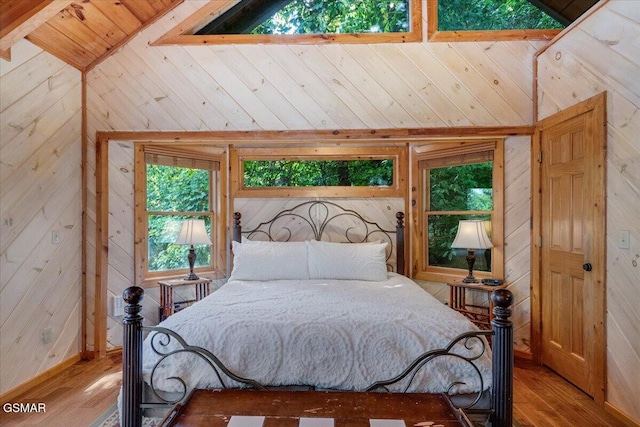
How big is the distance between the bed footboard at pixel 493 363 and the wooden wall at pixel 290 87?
1838 mm

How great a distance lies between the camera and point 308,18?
328 centimetres

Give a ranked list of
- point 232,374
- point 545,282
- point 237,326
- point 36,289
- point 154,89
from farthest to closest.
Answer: point 154,89, point 545,282, point 36,289, point 237,326, point 232,374

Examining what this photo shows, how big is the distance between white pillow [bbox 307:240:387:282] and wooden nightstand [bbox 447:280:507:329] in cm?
69

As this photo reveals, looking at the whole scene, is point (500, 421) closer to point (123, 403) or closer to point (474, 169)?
point (123, 403)

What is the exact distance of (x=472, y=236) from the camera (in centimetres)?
305

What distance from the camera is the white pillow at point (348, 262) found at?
119 inches

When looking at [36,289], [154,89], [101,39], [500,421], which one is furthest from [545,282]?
[101,39]

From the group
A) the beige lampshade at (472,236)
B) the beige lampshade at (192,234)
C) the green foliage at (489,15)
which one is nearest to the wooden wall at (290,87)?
the green foliage at (489,15)

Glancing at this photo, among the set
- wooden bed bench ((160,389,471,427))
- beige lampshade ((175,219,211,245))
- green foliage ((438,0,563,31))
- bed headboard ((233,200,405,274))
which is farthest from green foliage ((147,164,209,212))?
green foliage ((438,0,563,31))

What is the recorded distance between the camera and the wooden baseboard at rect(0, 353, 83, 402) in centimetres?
238

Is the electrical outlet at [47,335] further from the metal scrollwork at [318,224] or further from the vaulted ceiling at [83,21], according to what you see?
the vaulted ceiling at [83,21]

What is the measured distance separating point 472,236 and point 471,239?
1.1 inches

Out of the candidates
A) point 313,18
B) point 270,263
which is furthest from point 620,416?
point 313,18

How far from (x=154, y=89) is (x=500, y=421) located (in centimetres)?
350
